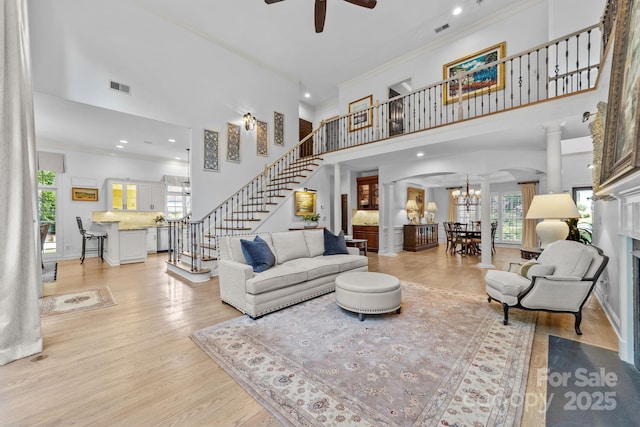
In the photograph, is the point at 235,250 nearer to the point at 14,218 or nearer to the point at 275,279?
the point at 275,279

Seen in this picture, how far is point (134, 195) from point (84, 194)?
121 cm

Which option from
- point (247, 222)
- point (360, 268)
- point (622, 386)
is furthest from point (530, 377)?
point (247, 222)

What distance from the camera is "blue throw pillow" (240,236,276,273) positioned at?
138 inches

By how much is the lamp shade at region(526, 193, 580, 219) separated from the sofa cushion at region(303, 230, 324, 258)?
3175 mm

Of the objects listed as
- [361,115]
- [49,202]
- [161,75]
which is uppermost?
[361,115]

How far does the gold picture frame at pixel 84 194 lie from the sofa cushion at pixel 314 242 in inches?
287

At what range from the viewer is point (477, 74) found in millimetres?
6320

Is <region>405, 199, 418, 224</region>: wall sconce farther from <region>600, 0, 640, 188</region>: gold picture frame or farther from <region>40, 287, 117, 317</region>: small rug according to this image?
<region>40, 287, 117, 317</region>: small rug

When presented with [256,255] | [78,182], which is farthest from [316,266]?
[78,182]

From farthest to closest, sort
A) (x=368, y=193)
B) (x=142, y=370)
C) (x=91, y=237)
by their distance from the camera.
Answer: (x=368, y=193)
(x=91, y=237)
(x=142, y=370)

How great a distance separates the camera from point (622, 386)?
1851mm

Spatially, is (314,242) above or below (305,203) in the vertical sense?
below

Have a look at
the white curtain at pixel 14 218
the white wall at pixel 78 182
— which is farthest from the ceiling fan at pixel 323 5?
the white wall at pixel 78 182

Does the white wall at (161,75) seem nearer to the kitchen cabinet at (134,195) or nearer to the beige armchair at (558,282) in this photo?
the kitchen cabinet at (134,195)
